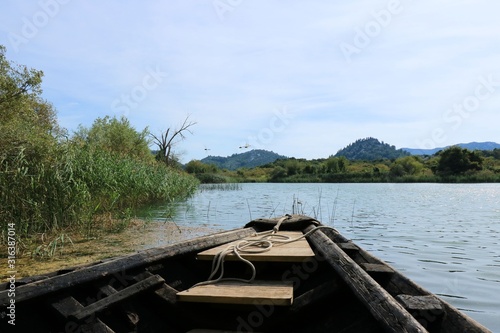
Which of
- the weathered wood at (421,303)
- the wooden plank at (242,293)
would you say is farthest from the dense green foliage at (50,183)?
the weathered wood at (421,303)

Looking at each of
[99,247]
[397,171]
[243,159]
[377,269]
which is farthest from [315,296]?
[243,159]

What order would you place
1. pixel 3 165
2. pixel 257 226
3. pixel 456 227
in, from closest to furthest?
pixel 257 226
pixel 3 165
pixel 456 227

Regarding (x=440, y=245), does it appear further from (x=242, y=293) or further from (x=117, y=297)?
(x=117, y=297)

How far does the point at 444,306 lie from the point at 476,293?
3.34 meters

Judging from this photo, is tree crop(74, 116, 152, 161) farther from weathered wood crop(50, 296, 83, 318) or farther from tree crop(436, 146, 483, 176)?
tree crop(436, 146, 483, 176)

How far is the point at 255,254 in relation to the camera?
9.09 feet

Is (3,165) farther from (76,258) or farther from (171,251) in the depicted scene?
(171,251)

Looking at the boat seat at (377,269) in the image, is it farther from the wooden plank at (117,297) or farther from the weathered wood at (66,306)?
the weathered wood at (66,306)

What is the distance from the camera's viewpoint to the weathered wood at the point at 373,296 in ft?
5.52

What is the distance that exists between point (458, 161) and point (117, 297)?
5269 cm

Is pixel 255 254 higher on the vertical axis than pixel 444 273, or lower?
higher

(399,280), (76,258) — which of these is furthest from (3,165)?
(399,280)

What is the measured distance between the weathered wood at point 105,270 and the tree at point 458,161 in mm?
51460

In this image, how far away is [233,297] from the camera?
7.16ft
